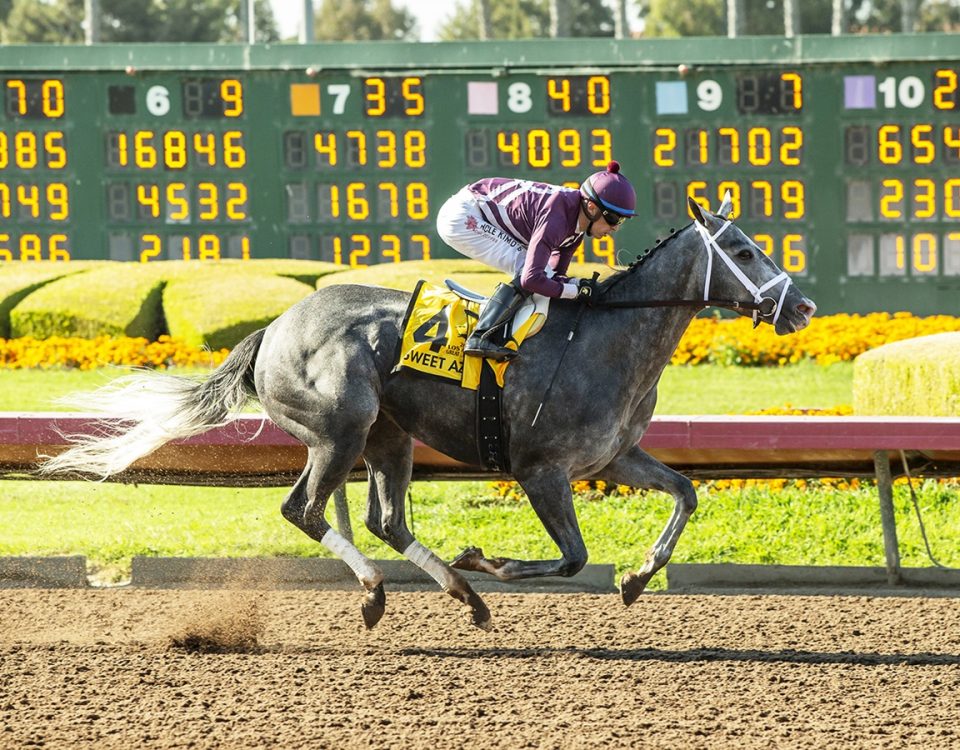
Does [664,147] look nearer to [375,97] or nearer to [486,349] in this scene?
[375,97]

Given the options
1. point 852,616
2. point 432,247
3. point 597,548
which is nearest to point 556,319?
point 852,616

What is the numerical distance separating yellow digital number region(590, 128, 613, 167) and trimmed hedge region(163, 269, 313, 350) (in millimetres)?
2637

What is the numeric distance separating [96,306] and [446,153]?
317cm

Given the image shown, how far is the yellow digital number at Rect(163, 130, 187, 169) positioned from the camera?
13.3m

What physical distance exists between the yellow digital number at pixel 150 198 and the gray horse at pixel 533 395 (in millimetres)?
7352

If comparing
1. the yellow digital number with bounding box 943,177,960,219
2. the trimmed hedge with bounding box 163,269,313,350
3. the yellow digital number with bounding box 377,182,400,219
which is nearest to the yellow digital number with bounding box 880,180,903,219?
the yellow digital number with bounding box 943,177,960,219

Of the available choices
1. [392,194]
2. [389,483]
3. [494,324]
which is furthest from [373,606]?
[392,194]

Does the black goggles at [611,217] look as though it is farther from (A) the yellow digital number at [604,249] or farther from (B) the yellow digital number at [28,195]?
(B) the yellow digital number at [28,195]

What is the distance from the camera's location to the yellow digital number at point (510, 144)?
523 inches

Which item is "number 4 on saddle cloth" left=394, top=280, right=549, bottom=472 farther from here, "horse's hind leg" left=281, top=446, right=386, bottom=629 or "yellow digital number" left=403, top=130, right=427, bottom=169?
"yellow digital number" left=403, top=130, right=427, bottom=169

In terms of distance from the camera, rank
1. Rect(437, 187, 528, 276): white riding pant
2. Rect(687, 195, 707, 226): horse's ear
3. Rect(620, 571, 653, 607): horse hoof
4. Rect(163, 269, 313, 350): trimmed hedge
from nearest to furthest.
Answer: Rect(687, 195, 707, 226): horse's ear
Rect(620, 571, 653, 607): horse hoof
Rect(437, 187, 528, 276): white riding pant
Rect(163, 269, 313, 350): trimmed hedge

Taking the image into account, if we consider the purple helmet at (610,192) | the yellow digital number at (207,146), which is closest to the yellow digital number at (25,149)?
the yellow digital number at (207,146)

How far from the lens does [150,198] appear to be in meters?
13.3

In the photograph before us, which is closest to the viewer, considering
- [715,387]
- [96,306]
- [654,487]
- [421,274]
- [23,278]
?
[654,487]
